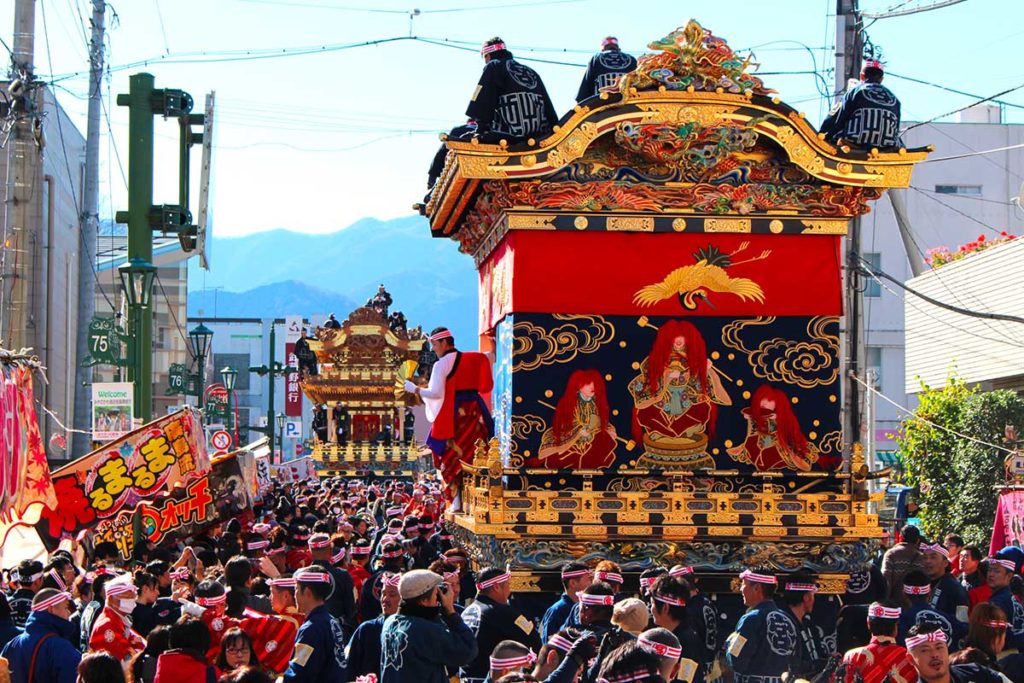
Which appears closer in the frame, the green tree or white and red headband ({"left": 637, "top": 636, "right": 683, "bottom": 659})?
white and red headband ({"left": 637, "top": 636, "right": 683, "bottom": 659})

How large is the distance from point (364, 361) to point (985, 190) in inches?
844

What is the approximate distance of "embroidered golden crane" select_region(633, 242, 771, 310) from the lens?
14.9m

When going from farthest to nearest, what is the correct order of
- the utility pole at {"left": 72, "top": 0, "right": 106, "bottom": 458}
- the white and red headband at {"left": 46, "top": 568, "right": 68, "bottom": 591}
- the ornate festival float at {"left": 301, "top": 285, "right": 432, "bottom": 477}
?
1. the ornate festival float at {"left": 301, "top": 285, "right": 432, "bottom": 477}
2. the utility pole at {"left": 72, "top": 0, "right": 106, "bottom": 458}
3. the white and red headband at {"left": 46, "top": 568, "right": 68, "bottom": 591}

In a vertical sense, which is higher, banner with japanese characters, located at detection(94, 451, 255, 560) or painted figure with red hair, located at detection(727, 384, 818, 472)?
painted figure with red hair, located at detection(727, 384, 818, 472)

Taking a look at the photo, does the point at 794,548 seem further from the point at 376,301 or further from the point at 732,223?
the point at 376,301

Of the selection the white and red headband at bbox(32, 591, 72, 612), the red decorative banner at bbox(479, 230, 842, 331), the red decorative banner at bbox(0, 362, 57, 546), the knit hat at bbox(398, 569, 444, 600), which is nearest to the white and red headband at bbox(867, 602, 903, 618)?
the knit hat at bbox(398, 569, 444, 600)

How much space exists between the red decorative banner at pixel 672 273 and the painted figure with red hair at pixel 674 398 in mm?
359

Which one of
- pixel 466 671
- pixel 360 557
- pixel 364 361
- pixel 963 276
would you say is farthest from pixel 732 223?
pixel 364 361

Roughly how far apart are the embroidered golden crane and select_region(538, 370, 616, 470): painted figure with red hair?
104 centimetres

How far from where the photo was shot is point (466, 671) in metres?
10.2

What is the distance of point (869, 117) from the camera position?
15258mm

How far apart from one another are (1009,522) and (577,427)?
6603 mm

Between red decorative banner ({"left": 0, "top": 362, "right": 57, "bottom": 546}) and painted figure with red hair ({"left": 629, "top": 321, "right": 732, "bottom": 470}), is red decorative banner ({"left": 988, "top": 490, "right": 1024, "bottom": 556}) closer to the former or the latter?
painted figure with red hair ({"left": 629, "top": 321, "right": 732, "bottom": 470})

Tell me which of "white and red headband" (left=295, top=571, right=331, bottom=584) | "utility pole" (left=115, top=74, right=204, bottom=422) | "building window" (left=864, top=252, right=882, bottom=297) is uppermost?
"building window" (left=864, top=252, right=882, bottom=297)
